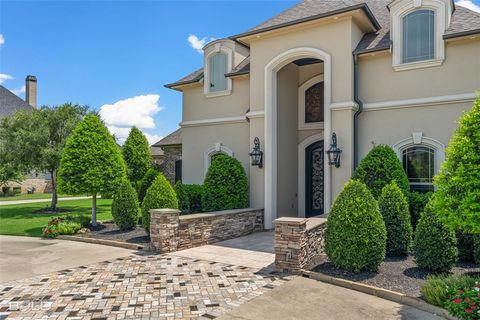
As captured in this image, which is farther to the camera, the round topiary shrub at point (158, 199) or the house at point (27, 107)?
the house at point (27, 107)

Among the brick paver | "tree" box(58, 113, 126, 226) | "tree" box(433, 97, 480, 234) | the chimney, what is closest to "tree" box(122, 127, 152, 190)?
"tree" box(58, 113, 126, 226)

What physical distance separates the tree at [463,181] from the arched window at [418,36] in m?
5.10

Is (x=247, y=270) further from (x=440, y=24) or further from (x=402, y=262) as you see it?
(x=440, y=24)

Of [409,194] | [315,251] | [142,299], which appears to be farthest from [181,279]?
[409,194]

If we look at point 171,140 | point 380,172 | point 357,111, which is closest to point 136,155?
point 171,140

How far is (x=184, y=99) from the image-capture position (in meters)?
14.7

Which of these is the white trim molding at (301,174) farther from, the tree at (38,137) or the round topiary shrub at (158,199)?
the tree at (38,137)

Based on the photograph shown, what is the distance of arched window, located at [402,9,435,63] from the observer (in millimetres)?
9500

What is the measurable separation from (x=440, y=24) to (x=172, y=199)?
8803mm

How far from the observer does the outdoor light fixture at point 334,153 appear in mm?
9930

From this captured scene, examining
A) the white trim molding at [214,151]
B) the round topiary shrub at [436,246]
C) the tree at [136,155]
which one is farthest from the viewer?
the tree at [136,155]

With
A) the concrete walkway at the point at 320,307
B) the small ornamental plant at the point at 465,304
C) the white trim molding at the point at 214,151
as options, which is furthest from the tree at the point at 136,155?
the small ornamental plant at the point at 465,304

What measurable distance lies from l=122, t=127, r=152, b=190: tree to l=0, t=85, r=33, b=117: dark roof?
23.6 meters

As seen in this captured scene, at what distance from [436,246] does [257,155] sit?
6267 mm
